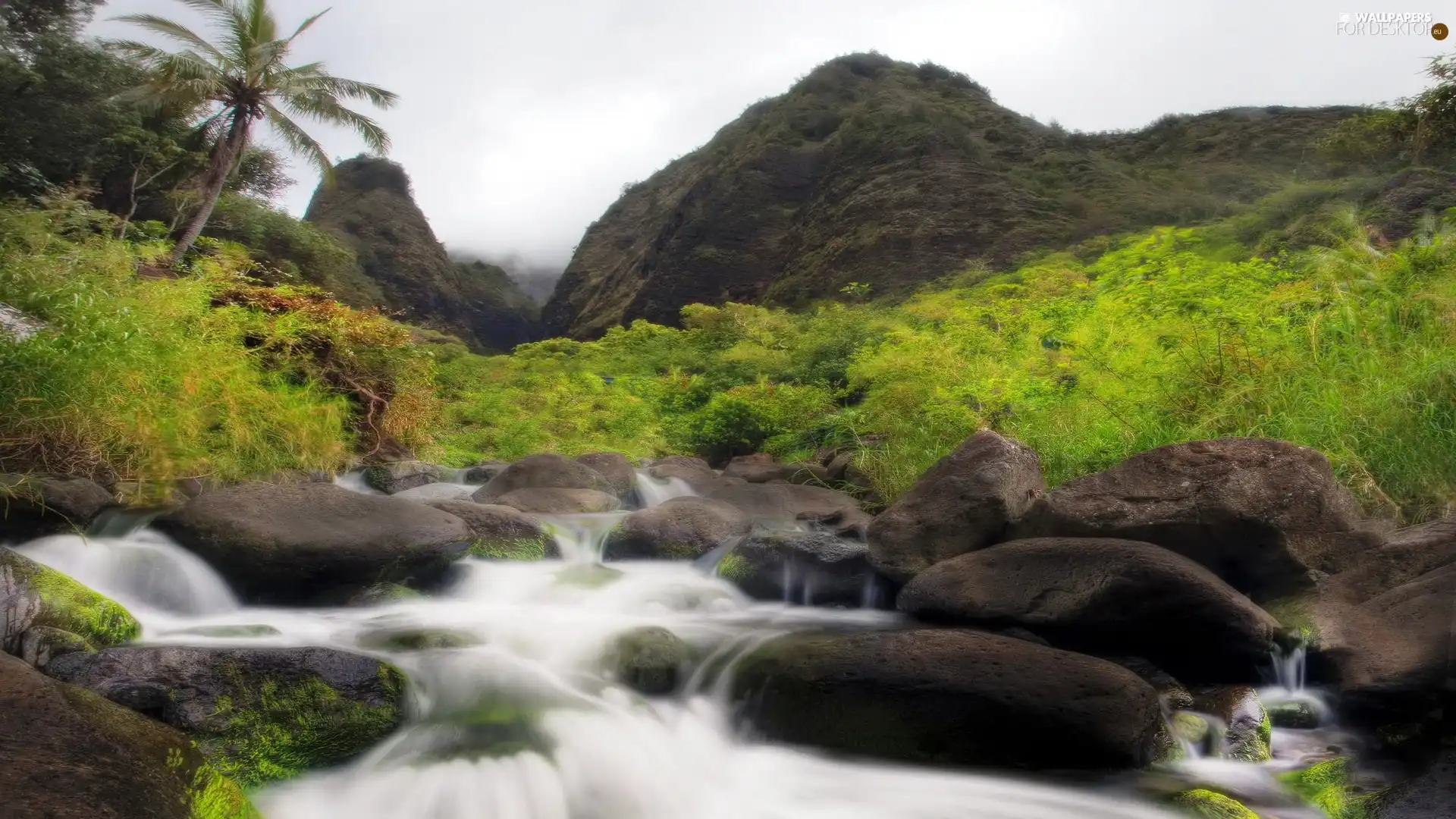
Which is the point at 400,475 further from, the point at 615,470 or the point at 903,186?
the point at 903,186

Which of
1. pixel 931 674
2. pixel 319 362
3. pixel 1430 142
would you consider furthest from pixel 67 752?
pixel 1430 142

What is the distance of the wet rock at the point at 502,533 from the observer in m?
6.65

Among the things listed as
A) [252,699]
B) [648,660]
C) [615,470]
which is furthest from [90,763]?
[615,470]

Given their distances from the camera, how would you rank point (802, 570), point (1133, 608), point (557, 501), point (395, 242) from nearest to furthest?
point (1133, 608) < point (802, 570) < point (557, 501) < point (395, 242)

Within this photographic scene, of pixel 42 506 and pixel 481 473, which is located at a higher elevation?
pixel 42 506

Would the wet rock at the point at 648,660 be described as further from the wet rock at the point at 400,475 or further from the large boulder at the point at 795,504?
the wet rock at the point at 400,475

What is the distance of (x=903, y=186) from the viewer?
3328 cm

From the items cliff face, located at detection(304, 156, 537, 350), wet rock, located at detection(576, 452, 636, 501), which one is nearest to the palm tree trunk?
wet rock, located at detection(576, 452, 636, 501)

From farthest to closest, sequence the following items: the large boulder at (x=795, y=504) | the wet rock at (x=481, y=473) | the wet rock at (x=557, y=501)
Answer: the wet rock at (x=481, y=473)
the wet rock at (x=557, y=501)
the large boulder at (x=795, y=504)

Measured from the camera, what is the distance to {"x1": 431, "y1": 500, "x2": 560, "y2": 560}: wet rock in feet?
21.8

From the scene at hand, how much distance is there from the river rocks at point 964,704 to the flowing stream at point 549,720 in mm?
115

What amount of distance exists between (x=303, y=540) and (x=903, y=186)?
31406mm

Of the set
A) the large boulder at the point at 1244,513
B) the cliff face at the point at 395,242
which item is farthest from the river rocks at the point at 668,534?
the cliff face at the point at 395,242

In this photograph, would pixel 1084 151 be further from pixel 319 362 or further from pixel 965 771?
pixel 965 771
